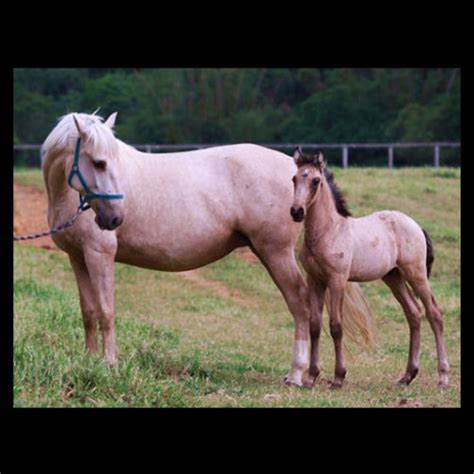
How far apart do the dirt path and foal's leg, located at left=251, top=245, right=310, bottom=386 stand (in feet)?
20.0

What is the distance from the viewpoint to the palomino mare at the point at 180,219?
789cm

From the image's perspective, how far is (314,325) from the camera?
8.20m

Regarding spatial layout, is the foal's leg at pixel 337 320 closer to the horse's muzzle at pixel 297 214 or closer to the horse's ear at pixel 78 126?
the horse's muzzle at pixel 297 214

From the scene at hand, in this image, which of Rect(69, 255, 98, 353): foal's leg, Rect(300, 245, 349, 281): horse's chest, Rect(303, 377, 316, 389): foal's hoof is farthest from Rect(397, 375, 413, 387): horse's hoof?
Rect(69, 255, 98, 353): foal's leg

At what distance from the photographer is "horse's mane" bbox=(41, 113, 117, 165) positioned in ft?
24.3

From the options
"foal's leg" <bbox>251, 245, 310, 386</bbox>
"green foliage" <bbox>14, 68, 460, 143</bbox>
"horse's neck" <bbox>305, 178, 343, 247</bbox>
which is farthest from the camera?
"green foliage" <bbox>14, 68, 460, 143</bbox>

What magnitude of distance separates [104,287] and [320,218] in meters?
1.81

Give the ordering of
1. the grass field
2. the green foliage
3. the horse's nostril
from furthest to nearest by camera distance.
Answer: the green foliage → the horse's nostril → the grass field

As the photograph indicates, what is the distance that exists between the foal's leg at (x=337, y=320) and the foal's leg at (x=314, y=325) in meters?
0.18

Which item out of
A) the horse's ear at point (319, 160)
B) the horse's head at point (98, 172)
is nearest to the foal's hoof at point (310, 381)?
the horse's ear at point (319, 160)

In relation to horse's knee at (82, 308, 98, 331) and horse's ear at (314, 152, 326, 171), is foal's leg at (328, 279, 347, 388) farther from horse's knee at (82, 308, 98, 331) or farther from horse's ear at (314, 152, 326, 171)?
horse's knee at (82, 308, 98, 331)

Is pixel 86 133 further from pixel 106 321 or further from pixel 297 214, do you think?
pixel 297 214

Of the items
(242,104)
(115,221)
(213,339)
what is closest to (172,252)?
(115,221)

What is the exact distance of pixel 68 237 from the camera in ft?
26.0
